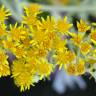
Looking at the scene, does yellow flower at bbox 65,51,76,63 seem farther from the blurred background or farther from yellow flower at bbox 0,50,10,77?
the blurred background

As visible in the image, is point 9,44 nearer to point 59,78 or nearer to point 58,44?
→ point 58,44

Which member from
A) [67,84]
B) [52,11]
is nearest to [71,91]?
[67,84]

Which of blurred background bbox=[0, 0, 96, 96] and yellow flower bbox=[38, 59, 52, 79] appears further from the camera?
blurred background bbox=[0, 0, 96, 96]

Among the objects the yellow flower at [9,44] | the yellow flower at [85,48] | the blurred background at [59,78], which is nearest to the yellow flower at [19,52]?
the yellow flower at [9,44]

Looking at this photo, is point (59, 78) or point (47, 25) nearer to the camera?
point (47, 25)

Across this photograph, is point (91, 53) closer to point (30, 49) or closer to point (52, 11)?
point (30, 49)

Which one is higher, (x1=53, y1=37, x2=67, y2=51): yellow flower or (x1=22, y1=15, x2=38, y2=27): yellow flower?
(x1=22, y1=15, x2=38, y2=27): yellow flower

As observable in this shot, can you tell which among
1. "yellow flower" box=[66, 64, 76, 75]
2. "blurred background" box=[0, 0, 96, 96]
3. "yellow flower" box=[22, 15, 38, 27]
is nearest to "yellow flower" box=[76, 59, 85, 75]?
"yellow flower" box=[66, 64, 76, 75]

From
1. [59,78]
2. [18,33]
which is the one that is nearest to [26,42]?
[18,33]

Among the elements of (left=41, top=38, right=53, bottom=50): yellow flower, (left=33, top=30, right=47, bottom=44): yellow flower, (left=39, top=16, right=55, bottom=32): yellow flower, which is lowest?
(left=41, top=38, right=53, bottom=50): yellow flower
